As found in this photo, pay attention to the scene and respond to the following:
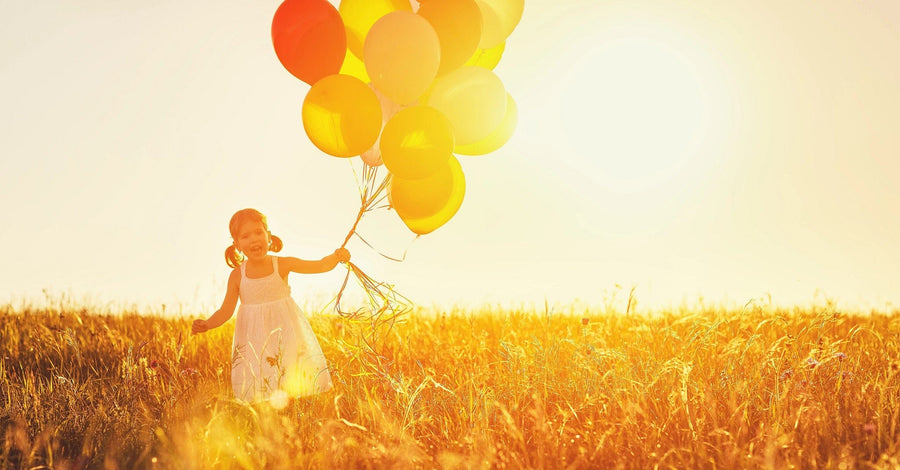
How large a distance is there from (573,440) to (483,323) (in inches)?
134

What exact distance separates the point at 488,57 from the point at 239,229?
6.63ft

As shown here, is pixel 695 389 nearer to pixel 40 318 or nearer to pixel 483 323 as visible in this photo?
pixel 483 323

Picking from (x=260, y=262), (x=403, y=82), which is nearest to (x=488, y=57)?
(x=403, y=82)

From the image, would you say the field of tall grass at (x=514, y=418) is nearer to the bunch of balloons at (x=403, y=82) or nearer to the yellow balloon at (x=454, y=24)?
the bunch of balloons at (x=403, y=82)

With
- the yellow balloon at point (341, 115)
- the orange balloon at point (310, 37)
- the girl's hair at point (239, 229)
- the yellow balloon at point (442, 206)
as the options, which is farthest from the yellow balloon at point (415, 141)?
the girl's hair at point (239, 229)

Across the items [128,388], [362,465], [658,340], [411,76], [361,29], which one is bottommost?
[362,465]

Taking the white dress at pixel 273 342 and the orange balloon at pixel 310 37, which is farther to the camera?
the white dress at pixel 273 342

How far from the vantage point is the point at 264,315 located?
169 inches

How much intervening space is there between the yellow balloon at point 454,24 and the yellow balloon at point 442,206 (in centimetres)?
73

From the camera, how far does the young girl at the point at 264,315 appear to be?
165 inches

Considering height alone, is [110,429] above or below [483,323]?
below

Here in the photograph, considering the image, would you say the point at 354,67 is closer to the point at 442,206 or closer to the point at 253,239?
the point at 442,206

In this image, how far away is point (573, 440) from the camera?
10.4ft

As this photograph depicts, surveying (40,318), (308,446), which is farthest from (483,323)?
(40,318)
